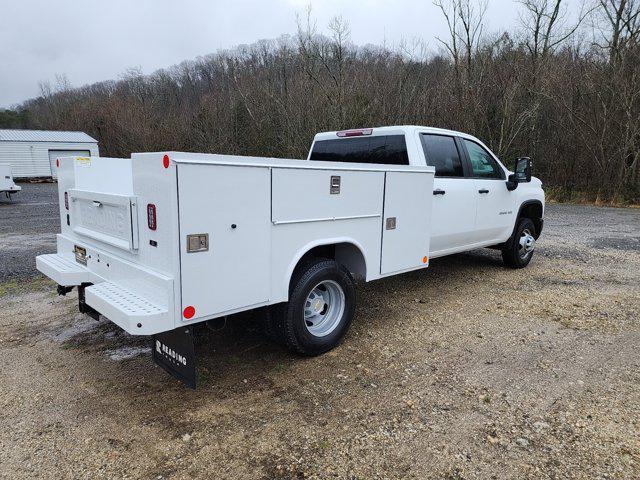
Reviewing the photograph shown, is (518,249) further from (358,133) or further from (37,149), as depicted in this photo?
(37,149)

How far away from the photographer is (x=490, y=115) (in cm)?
1891

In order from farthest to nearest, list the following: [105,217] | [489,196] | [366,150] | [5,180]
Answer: [5,180]
[489,196]
[366,150]
[105,217]

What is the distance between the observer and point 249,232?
10.5 ft

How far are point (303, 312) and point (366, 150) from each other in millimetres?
2559

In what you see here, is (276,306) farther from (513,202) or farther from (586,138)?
(586,138)

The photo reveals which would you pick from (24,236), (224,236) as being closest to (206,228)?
(224,236)

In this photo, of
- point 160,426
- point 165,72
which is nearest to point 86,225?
point 160,426

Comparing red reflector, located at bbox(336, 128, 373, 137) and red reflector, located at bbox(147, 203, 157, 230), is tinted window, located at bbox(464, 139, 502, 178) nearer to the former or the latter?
red reflector, located at bbox(336, 128, 373, 137)

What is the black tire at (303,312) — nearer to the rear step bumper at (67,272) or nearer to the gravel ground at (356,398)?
the gravel ground at (356,398)

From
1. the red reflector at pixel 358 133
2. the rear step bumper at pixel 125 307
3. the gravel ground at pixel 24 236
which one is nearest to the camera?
the rear step bumper at pixel 125 307

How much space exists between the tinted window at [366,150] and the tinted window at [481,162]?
128cm

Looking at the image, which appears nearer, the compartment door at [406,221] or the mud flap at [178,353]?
the mud flap at [178,353]

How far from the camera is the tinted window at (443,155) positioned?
524cm

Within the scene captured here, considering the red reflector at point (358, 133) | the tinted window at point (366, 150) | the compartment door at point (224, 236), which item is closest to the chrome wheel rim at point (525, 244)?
the tinted window at point (366, 150)
